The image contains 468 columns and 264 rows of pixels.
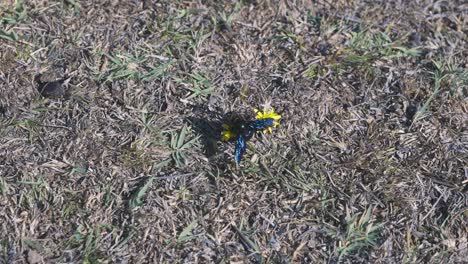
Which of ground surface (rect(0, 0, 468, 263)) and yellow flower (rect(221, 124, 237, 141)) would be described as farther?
yellow flower (rect(221, 124, 237, 141))

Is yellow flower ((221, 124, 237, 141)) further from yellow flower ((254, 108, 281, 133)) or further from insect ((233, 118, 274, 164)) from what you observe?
yellow flower ((254, 108, 281, 133))

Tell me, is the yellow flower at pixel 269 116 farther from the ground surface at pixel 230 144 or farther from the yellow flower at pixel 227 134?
the yellow flower at pixel 227 134

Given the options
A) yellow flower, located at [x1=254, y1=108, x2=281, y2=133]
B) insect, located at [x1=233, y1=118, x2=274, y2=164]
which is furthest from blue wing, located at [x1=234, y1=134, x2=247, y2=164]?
yellow flower, located at [x1=254, y1=108, x2=281, y2=133]

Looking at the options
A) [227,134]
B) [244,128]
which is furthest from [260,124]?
[227,134]

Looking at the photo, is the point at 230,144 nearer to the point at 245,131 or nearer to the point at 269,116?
the point at 245,131

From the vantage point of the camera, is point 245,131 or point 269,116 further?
point 269,116

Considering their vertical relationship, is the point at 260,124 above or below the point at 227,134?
above

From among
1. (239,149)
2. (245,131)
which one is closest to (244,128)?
(245,131)
